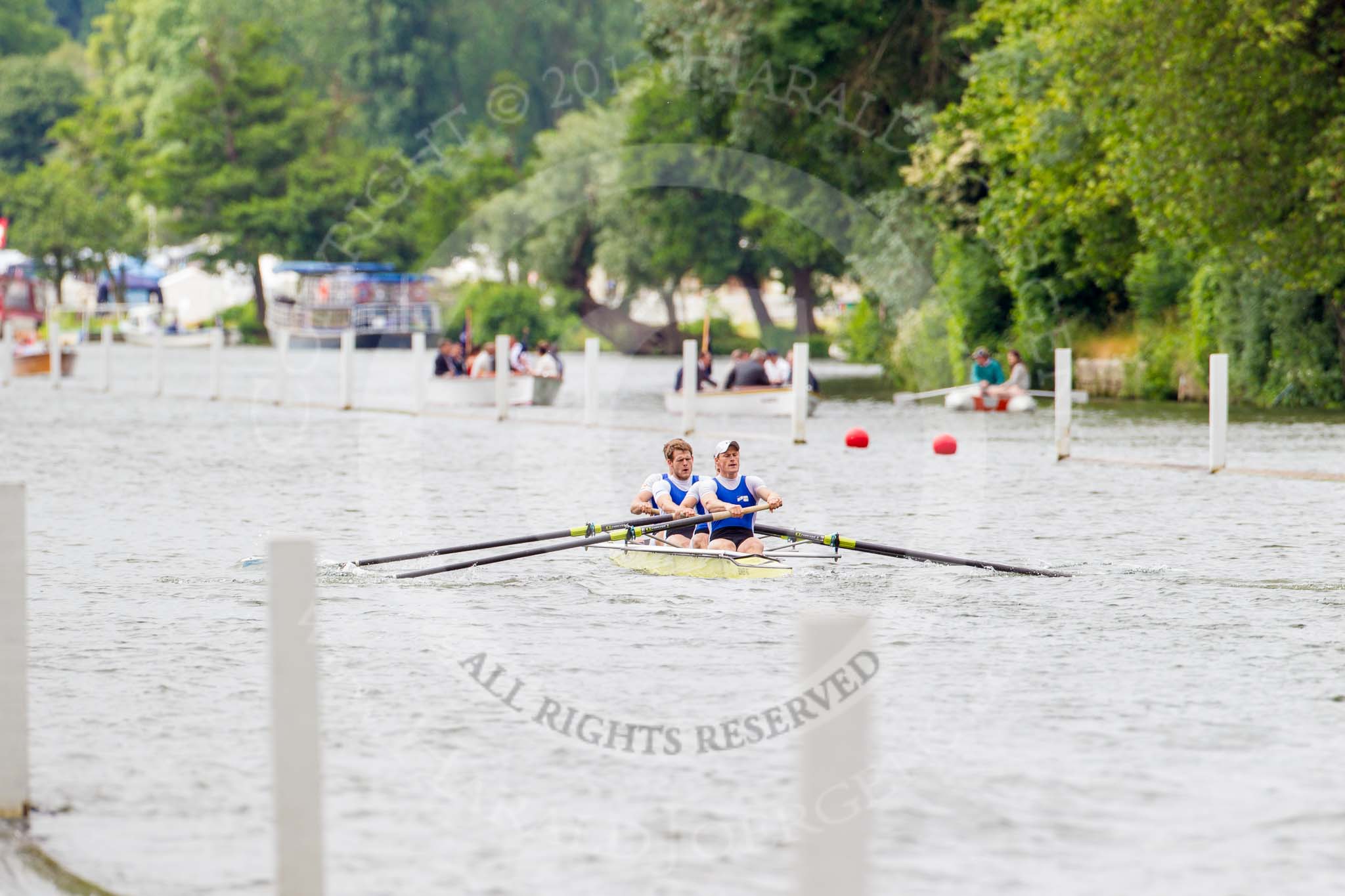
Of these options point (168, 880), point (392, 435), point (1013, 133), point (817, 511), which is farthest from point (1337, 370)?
point (168, 880)

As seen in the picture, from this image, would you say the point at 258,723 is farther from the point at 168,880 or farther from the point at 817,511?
the point at 817,511

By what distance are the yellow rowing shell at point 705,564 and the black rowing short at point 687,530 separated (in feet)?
0.56

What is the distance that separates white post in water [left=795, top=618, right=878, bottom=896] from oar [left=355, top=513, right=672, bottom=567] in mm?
8937

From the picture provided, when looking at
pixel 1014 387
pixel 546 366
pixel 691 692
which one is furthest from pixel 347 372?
pixel 691 692

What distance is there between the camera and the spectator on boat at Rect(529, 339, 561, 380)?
4412 centimetres

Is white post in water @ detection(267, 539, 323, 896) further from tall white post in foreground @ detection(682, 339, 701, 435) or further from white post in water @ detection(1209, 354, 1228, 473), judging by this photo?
tall white post in foreground @ detection(682, 339, 701, 435)

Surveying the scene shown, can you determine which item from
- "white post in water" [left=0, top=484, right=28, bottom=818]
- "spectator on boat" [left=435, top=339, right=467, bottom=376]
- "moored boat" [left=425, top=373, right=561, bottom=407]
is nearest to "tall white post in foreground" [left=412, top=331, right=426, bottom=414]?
"moored boat" [left=425, top=373, right=561, bottom=407]

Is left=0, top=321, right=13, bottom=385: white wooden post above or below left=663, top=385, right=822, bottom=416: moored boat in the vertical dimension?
above

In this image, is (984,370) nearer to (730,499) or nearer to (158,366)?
(158,366)

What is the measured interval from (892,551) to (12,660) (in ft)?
25.9

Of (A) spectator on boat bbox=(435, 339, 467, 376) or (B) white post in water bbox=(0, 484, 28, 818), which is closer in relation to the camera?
(B) white post in water bbox=(0, 484, 28, 818)

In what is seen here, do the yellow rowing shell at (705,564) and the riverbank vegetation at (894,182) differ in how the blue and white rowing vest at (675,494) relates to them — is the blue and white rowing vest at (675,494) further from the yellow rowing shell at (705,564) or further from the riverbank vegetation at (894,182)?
the riverbank vegetation at (894,182)

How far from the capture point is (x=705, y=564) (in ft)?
48.0

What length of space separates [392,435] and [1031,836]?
25750 millimetres
